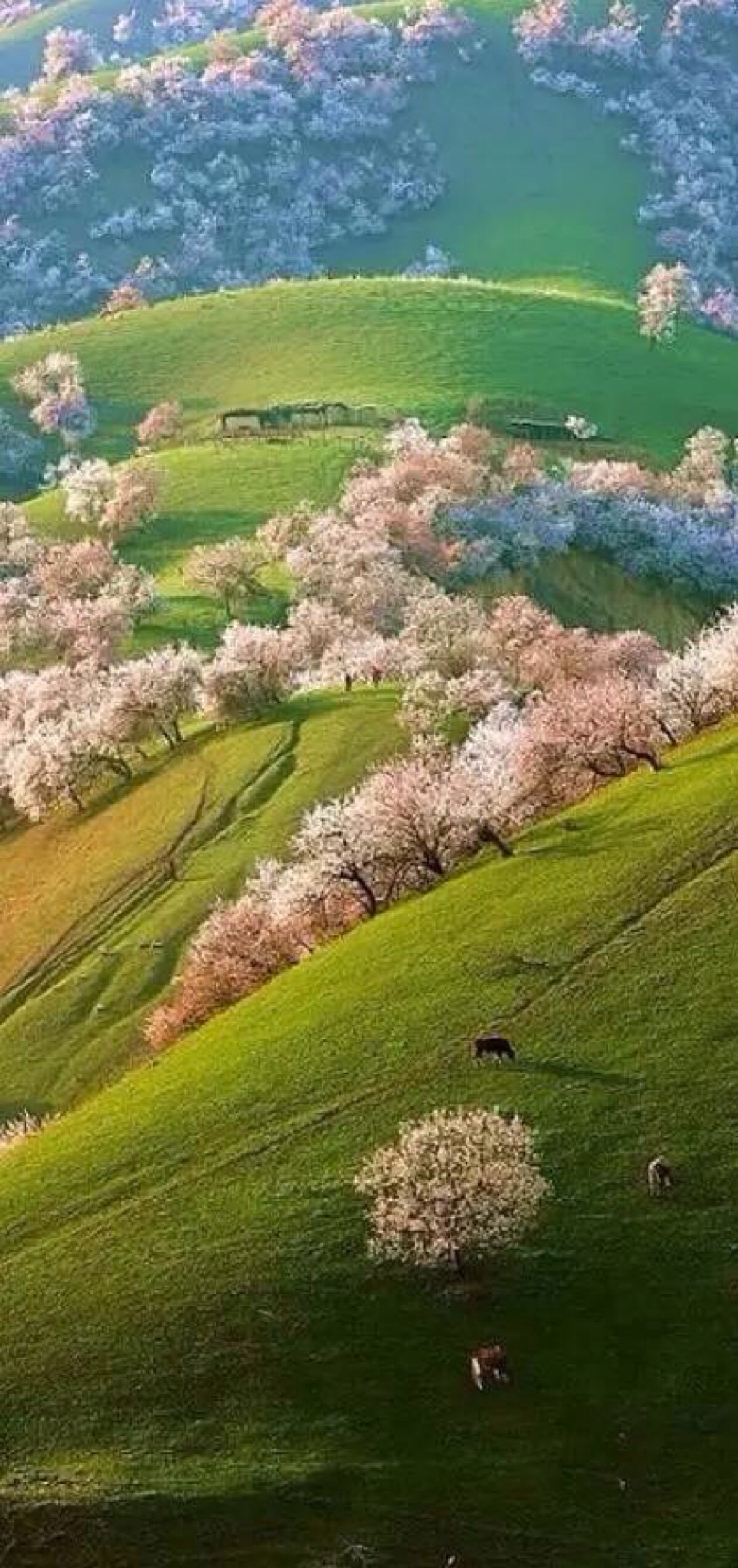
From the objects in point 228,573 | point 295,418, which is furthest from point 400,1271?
point 295,418

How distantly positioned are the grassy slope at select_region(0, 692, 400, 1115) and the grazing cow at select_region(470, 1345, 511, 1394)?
1305 inches

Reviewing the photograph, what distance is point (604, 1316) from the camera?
39.2 metres

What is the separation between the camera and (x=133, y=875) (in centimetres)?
8756

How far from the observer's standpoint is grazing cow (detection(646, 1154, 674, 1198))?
1655 inches

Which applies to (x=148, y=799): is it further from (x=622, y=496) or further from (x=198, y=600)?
(x=622, y=496)

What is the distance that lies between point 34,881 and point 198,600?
49225 mm

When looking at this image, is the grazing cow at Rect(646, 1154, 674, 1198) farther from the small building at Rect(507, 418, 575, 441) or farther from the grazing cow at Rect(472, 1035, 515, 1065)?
the small building at Rect(507, 418, 575, 441)

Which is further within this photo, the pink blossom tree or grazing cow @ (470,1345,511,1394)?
the pink blossom tree

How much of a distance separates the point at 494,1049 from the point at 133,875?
42.6 metres

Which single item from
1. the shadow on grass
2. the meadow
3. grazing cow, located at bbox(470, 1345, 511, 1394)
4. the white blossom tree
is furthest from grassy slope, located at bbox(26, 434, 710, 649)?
the shadow on grass

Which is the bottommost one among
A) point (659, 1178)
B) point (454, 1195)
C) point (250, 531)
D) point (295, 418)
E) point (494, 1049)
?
point (295, 418)

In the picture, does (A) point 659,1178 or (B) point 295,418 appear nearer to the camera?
(A) point 659,1178

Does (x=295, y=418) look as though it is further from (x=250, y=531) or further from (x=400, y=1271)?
(x=400, y=1271)

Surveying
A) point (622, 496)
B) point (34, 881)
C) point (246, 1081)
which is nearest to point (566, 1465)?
point (246, 1081)
